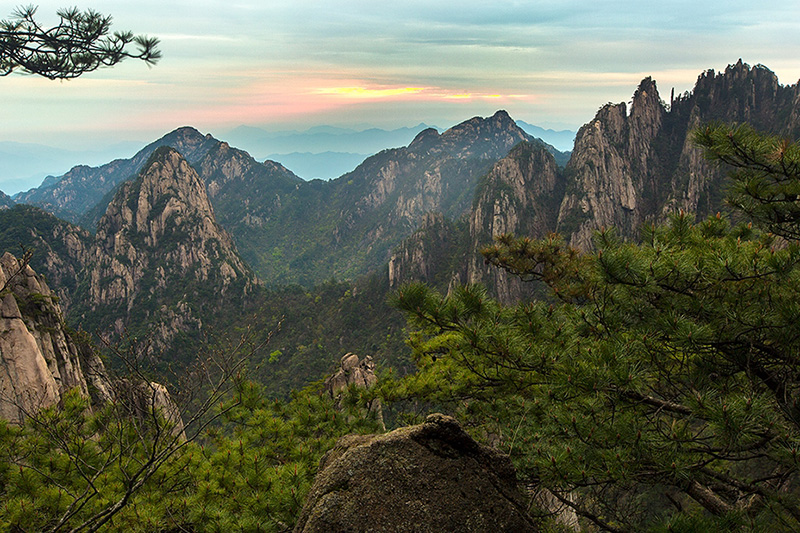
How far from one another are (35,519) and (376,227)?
17090cm

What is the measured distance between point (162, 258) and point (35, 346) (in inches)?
3114

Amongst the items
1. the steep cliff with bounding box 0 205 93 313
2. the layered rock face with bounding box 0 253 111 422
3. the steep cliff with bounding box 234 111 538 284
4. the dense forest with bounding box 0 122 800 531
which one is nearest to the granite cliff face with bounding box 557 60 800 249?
the layered rock face with bounding box 0 253 111 422

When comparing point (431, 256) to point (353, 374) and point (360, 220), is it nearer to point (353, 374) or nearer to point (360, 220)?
point (353, 374)

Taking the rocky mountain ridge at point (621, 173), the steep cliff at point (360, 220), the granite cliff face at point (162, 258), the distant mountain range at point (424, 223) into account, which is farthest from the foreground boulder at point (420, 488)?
the steep cliff at point (360, 220)

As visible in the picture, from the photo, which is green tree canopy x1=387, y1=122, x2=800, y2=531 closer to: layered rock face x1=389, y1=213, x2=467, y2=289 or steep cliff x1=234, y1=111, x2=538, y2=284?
layered rock face x1=389, y1=213, x2=467, y2=289

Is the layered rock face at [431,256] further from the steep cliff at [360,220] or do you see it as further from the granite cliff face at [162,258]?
the steep cliff at [360,220]

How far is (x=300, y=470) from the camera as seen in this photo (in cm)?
514

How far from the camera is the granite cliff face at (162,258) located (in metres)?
79.2

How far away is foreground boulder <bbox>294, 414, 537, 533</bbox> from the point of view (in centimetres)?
328

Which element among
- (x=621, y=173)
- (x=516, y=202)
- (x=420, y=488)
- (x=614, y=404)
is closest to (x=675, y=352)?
(x=614, y=404)

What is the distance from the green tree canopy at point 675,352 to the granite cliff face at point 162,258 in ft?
262

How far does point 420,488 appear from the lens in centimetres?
350

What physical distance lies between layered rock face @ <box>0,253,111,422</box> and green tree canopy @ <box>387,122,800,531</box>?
51.5ft

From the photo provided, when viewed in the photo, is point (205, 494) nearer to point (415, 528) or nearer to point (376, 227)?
point (415, 528)
